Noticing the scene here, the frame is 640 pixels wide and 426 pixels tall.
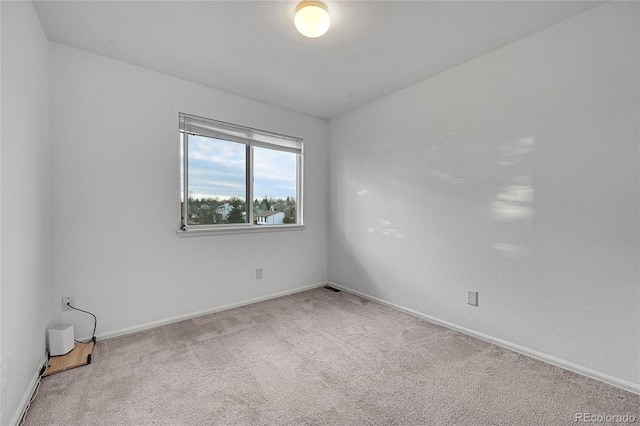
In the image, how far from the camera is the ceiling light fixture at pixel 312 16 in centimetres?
170

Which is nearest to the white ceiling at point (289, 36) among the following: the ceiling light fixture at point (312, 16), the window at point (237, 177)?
the ceiling light fixture at point (312, 16)

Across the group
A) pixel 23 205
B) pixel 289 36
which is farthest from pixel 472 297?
pixel 23 205

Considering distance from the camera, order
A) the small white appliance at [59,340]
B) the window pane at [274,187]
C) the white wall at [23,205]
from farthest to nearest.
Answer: the window pane at [274,187], the small white appliance at [59,340], the white wall at [23,205]

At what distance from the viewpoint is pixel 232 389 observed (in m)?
1.71

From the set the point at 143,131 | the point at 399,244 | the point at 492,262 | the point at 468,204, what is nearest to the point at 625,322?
the point at 492,262

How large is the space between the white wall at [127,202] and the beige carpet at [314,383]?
0.39m

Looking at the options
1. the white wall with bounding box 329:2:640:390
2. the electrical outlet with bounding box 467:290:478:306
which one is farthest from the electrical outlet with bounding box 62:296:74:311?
the electrical outlet with bounding box 467:290:478:306

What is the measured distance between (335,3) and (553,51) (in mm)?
1588

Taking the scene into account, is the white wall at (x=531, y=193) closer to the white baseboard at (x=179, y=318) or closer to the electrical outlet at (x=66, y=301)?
the white baseboard at (x=179, y=318)

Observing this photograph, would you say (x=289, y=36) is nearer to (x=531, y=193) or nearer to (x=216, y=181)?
(x=216, y=181)

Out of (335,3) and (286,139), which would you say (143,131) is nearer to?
(286,139)

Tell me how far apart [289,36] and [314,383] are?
245 centimetres

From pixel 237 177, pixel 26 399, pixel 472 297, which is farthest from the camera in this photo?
pixel 237 177

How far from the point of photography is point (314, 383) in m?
1.77
